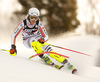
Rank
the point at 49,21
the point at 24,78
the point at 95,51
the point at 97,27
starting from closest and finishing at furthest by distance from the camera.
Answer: the point at 24,78, the point at 95,51, the point at 97,27, the point at 49,21

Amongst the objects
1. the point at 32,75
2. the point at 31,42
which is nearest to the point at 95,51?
the point at 31,42

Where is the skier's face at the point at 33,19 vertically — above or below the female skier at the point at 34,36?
above

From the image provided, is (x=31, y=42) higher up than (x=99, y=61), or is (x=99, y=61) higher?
(x=31, y=42)

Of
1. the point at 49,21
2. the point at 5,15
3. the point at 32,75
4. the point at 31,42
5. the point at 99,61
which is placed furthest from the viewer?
the point at 49,21

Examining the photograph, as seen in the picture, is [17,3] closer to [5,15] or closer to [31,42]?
[5,15]

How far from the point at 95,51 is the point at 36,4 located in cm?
960

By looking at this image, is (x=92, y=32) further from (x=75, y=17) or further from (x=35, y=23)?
(x=35, y=23)

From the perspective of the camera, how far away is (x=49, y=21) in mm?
14289

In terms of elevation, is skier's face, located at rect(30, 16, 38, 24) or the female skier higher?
skier's face, located at rect(30, 16, 38, 24)

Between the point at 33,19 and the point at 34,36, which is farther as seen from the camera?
the point at 34,36

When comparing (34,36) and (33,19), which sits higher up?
(33,19)

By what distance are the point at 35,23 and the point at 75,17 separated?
34.6 ft

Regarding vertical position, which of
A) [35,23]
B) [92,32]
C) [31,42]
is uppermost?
[35,23]

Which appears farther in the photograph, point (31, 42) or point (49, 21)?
point (49, 21)
